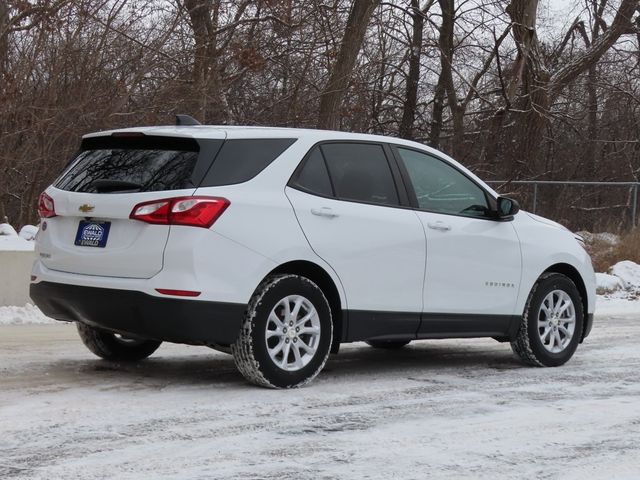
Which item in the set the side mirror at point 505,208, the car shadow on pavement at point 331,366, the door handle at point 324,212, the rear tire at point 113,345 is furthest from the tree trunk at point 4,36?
the door handle at point 324,212

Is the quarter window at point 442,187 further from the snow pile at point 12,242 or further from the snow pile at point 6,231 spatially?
the snow pile at point 6,231

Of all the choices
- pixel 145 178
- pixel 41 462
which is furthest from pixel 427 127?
pixel 41 462

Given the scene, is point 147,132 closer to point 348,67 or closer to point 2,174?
point 2,174

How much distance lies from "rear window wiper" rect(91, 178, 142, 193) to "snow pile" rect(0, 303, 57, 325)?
178 inches

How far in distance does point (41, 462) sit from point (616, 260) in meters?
15.9

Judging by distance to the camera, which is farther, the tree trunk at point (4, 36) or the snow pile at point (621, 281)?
the snow pile at point (621, 281)

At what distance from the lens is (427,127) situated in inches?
1111

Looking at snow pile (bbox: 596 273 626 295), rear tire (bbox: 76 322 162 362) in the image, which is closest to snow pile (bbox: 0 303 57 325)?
rear tire (bbox: 76 322 162 362)

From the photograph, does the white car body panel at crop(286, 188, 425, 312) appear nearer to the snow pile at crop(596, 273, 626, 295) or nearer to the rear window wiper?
the rear window wiper

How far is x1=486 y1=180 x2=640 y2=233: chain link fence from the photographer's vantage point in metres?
21.1

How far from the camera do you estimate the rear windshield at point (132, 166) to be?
716cm

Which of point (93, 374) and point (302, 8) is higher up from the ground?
point (302, 8)

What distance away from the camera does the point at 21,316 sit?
38.5ft

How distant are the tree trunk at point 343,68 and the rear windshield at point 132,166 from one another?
11.7 metres
